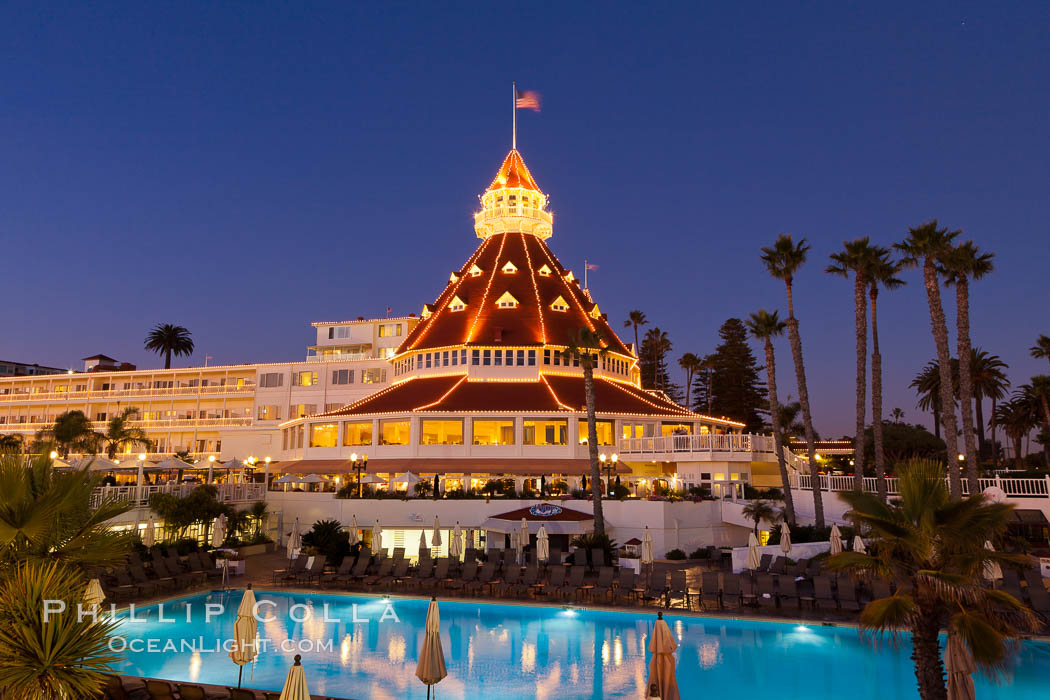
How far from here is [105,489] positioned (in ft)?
102

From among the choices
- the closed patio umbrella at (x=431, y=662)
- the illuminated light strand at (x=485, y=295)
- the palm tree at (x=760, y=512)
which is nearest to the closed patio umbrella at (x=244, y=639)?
the closed patio umbrella at (x=431, y=662)

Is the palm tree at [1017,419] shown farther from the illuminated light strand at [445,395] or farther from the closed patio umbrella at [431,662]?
the closed patio umbrella at [431,662]

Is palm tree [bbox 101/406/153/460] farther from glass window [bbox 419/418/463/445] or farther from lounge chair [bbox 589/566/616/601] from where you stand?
lounge chair [bbox 589/566/616/601]

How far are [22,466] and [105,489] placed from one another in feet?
81.0

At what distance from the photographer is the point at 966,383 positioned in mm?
29734

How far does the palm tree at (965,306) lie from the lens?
96.6ft

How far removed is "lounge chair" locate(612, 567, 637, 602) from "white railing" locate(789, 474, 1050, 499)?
8795mm

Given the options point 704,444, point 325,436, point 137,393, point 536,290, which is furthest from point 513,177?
point 137,393

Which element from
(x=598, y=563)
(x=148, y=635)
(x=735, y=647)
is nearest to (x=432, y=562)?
(x=598, y=563)

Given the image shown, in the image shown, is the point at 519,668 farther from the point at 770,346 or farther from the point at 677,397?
the point at 677,397

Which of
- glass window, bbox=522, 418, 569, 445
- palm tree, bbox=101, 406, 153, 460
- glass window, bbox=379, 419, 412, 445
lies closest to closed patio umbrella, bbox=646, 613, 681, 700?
glass window, bbox=522, 418, 569, 445

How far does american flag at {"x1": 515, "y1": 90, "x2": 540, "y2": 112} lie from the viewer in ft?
189

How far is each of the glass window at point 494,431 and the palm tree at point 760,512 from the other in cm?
1638

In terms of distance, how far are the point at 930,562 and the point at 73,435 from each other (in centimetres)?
6026
